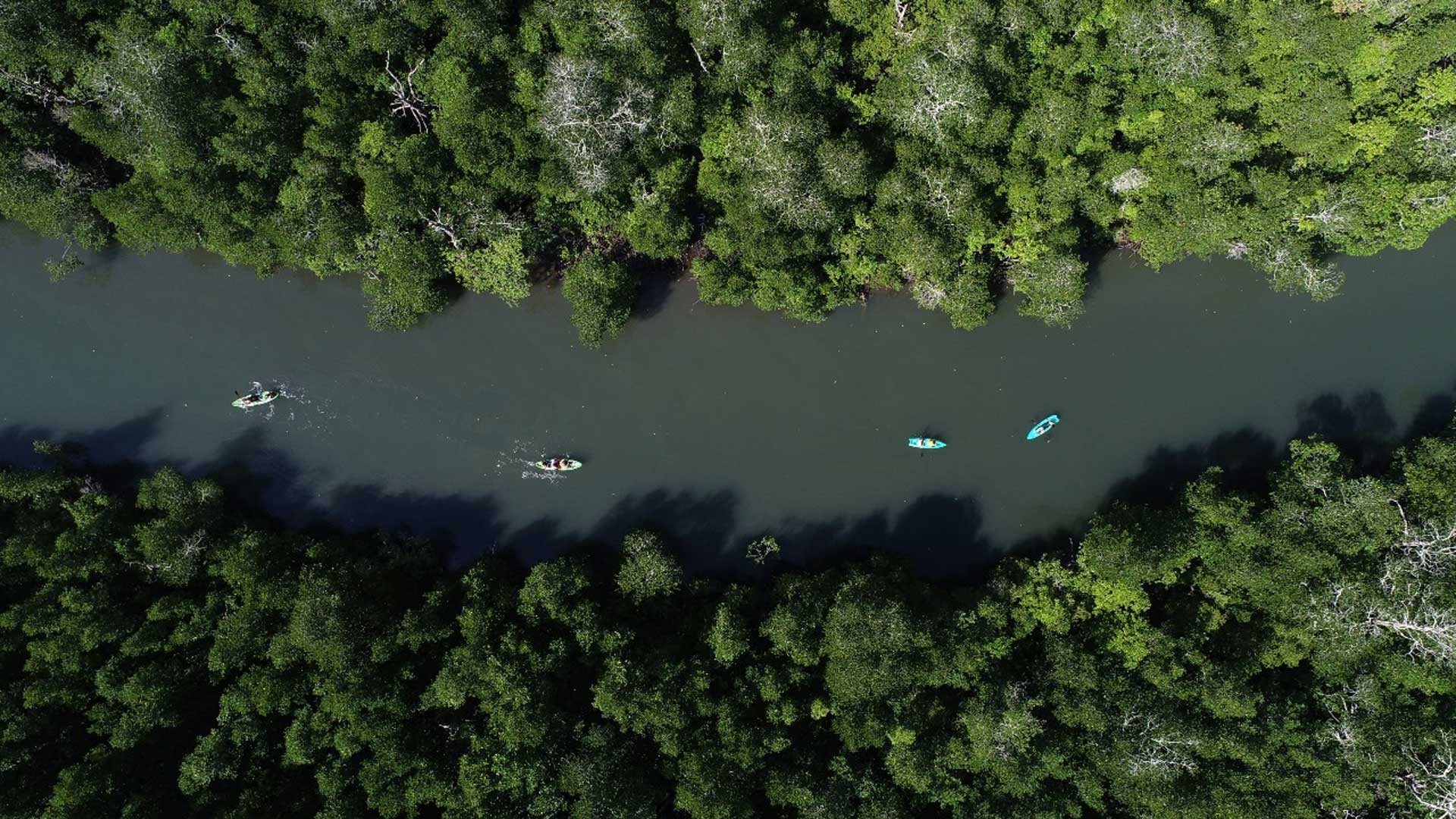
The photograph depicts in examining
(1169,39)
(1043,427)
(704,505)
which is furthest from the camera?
(704,505)

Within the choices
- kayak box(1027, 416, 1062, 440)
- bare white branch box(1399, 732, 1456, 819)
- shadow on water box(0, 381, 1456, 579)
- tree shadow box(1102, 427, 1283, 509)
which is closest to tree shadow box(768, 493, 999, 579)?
shadow on water box(0, 381, 1456, 579)

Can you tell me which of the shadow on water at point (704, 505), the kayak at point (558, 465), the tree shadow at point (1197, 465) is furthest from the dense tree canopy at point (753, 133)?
the shadow on water at point (704, 505)

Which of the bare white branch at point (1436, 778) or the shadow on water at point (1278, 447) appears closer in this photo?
the bare white branch at point (1436, 778)

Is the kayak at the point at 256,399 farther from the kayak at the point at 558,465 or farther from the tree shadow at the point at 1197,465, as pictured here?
the tree shadow at the point at 1197,465

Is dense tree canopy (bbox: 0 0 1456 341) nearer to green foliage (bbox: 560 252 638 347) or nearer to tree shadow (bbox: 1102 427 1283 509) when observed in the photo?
green foliage (bbox: 560 252 638 347)

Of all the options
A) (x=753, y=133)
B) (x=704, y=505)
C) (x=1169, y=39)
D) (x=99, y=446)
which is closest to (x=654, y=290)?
(x=753, y=133)

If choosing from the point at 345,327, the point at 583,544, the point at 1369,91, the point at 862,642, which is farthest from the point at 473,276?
the point at 1369,91

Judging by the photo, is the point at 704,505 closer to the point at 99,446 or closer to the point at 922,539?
the point at 922,539
